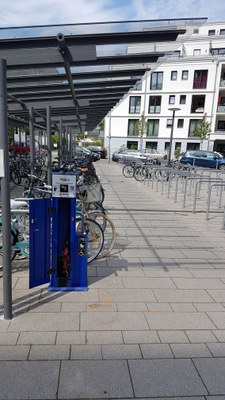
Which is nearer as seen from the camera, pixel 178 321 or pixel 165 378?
pixel 165 378

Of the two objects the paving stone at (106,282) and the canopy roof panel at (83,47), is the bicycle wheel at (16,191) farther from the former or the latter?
the paving stone at (106,282)

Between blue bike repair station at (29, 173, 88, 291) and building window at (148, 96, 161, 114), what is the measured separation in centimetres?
3305

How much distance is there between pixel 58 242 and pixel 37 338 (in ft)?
3.42

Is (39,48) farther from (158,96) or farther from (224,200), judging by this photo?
(158,96)

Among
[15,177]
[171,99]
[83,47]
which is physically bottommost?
[15,177]

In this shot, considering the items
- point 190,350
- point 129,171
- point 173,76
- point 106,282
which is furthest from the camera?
point 173,76

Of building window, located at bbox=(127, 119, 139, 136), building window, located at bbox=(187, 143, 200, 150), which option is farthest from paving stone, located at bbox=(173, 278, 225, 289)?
building window, located at bbox=(127, 119, 139, 136)

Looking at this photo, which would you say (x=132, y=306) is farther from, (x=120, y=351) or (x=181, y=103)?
(x=181, y=103)

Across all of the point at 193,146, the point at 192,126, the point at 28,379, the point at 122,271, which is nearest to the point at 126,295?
the point at 122,271

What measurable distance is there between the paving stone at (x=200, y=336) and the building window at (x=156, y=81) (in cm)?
3421

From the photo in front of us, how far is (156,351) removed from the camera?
2.48 m

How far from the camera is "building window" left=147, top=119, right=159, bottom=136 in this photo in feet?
114

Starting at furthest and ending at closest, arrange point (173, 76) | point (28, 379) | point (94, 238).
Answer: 1. point (173, 76)
2. point (94, 238)
3. point (28, 379)

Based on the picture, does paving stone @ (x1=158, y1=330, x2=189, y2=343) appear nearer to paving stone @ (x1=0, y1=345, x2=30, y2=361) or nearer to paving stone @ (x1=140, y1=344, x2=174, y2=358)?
paving stone @ (x1=140, y1=344, x2=174, y2=358)
